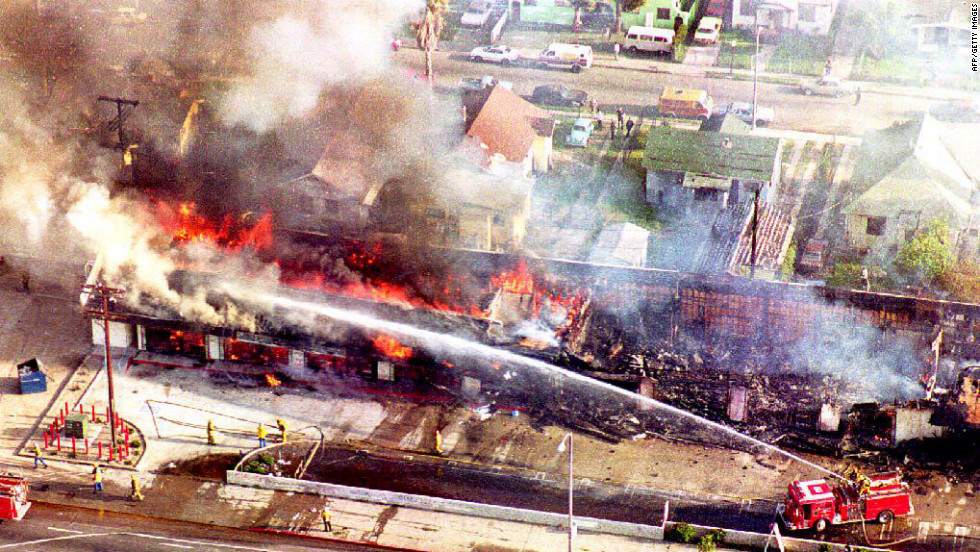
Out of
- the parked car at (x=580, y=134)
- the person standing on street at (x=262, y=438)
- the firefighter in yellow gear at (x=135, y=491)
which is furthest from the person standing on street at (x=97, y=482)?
the parked car at (x=580, y=134)

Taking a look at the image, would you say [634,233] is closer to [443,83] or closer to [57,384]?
[443,83]

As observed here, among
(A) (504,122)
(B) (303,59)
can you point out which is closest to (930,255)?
(A) (504,122)

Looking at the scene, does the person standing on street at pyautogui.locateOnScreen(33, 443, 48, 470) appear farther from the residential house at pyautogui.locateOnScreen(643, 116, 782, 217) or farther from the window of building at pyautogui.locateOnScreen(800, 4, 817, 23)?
the window of building at pyautogui.locateOnScreen(800, 4, 817, 23)

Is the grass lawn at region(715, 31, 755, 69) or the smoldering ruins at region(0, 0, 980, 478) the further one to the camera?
the grass lawn at region(715, 31, 755, 69)

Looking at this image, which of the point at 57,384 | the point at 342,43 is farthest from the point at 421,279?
the point at 342,43

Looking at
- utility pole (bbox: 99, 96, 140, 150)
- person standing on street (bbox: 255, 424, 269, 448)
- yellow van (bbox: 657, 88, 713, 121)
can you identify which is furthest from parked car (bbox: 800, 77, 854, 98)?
person standing on street (bbox: 255, 424, 269, 448)
